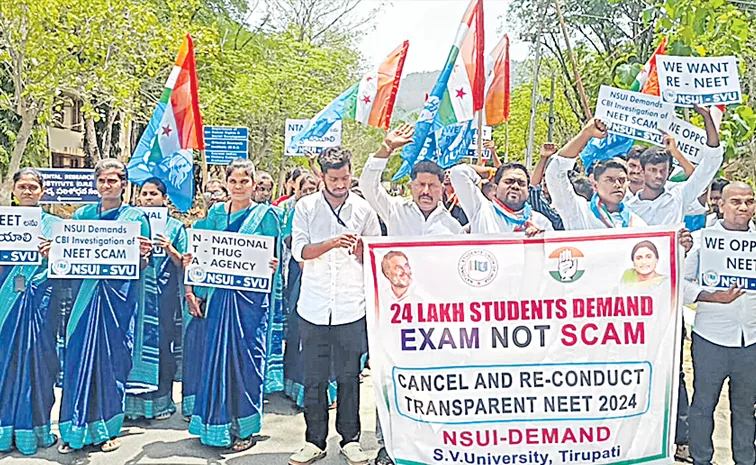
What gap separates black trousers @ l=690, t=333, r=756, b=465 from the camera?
397 centimetres

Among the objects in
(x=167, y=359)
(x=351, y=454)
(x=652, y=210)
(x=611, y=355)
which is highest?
(x=652, y=210)

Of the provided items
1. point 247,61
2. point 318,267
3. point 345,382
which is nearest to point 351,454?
point 345,382

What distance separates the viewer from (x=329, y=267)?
4320mm

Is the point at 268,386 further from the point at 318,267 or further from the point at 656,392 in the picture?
the point at 656,392

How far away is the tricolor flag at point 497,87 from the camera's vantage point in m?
7.16

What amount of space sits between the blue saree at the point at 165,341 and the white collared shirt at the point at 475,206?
2.15m

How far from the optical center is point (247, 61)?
95.7 ft

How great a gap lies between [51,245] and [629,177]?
11.6 feet

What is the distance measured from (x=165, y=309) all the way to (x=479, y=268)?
8.84ft

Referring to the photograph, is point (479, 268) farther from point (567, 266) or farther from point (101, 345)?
point (101, 345)

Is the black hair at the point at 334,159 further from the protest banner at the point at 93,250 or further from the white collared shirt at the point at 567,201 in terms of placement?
the protest banner at the point at 93,250

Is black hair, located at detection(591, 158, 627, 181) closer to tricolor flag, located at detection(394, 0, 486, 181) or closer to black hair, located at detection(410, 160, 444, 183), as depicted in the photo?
black hair, located at detection(410, 160, 444, 183)

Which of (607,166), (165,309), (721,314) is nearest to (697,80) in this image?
(607,166)

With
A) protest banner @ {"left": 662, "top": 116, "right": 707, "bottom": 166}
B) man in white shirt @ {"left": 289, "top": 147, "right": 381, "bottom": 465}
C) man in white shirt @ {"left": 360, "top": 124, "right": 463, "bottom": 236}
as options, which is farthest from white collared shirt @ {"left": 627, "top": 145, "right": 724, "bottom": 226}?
man in white shirt @ {"left": 289, "top": 147, "right": 381, "bottom": 465}
